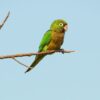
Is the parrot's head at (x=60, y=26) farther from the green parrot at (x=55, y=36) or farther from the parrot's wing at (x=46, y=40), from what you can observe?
the parrot's wing at (x=46, y=40)

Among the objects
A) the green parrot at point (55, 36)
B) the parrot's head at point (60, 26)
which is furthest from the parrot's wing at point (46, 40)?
the parrot's head at point (60, 26)

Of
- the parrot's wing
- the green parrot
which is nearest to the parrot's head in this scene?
the green parrot

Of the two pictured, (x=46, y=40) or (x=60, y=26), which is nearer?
(x=60, y=26)

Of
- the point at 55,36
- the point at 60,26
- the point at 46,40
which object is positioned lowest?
the point at 46,40

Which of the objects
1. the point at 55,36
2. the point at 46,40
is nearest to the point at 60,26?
the point at 55,36

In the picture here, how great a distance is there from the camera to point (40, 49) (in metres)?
9.42

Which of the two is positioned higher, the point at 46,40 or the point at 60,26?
the point at 60,26

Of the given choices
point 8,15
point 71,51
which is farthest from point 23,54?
point 71,51

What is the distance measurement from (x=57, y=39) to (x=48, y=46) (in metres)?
0.36

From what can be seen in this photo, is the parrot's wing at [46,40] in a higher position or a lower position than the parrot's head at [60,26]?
lower

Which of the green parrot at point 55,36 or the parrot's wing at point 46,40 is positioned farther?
the parrot's wing at point 46,40

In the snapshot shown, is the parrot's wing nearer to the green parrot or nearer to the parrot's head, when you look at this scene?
the green parrot

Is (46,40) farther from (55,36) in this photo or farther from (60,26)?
(60,26)

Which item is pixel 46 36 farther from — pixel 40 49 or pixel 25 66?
pixel 25 66
